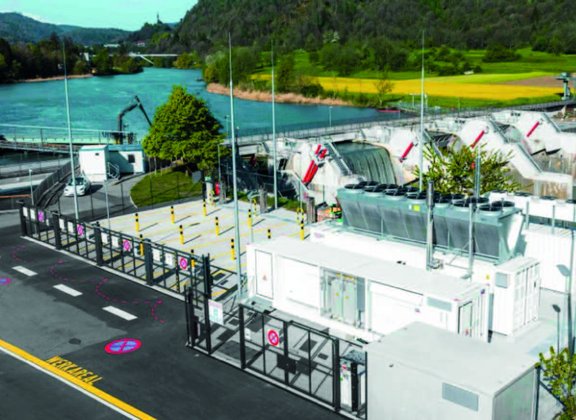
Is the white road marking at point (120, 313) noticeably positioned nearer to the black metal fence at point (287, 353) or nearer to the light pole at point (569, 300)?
the black metal fence at point (287, 353)

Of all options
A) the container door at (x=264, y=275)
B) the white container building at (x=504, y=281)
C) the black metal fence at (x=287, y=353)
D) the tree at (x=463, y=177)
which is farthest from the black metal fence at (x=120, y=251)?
the tree at (x=463, y=177)

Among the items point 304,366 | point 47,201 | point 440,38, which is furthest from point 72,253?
point 440,38

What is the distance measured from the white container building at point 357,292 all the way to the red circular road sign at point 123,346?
4701 mm

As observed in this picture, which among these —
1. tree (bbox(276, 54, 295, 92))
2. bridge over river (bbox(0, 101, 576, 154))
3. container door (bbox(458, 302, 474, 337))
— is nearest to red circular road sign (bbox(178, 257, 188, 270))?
container door (bbox(458, 302, 474, 337))

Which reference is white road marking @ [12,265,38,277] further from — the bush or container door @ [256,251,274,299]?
the bush

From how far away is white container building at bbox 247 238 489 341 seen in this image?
62.0 ft

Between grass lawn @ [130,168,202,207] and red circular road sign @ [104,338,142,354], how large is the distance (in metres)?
21.6

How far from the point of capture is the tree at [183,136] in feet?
162

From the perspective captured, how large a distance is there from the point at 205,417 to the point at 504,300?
10615 millimetres

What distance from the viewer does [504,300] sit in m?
21.5

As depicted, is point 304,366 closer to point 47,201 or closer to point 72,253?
point 72,253

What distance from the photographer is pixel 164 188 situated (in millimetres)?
46906

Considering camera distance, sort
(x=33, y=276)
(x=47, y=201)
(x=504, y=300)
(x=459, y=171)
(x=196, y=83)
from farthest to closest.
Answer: (x=196, y=83) → (x=47, y=201) → (x=459, y=171) → (x=33, y=276) → (x=504, y=300)

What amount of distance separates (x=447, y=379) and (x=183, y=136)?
38671 mm
